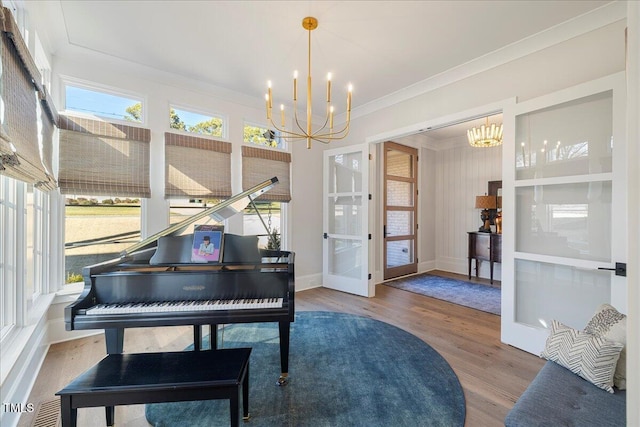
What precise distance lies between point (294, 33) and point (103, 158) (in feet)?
7.92

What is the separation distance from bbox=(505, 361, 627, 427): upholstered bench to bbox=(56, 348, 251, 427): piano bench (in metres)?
1.32

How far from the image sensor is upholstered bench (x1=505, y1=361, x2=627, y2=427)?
3.89ft

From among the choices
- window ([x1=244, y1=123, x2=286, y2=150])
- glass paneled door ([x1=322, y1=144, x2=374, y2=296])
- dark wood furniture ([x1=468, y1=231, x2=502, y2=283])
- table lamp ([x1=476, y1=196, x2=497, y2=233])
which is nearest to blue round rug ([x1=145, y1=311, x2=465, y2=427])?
glass paneled door ([x1=322, y1=144, x2=374, y2=296])

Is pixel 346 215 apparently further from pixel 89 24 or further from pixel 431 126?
pixel 89 24

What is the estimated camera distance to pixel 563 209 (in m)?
2.47

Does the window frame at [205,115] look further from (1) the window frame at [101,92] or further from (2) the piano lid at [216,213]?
(2) the piano lid at [216,213]

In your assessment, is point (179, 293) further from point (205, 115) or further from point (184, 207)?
point (205, 115)

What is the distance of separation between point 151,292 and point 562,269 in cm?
341

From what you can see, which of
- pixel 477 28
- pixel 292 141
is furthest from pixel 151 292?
pixel 477 28

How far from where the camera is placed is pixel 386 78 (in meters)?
3.41

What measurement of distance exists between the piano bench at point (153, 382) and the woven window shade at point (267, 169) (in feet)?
9.00

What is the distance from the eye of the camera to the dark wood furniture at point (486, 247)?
190 inches

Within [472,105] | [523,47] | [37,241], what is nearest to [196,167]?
[37,241]

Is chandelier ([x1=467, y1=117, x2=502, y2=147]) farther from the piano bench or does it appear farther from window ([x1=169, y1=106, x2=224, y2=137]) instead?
the piano bench
